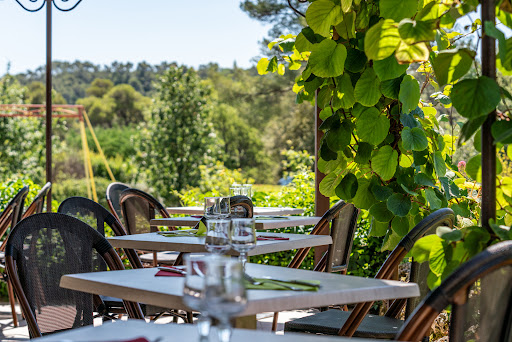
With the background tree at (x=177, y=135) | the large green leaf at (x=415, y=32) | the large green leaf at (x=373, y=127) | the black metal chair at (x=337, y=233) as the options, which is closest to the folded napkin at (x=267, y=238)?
the black metal chair at (x=337, y=233)

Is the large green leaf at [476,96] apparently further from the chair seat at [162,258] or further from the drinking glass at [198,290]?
the chair seat at [162,258]

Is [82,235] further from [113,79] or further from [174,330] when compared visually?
[113,79]

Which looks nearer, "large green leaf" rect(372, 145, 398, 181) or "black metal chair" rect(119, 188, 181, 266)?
"large green leaf" rect(372, 145, 398, 181)

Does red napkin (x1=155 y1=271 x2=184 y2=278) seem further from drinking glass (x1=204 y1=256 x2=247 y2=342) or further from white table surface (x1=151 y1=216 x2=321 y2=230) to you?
white table surface (x1=151 y1=216 x2=321 y2=230)

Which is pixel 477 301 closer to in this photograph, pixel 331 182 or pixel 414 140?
pixel 414 140

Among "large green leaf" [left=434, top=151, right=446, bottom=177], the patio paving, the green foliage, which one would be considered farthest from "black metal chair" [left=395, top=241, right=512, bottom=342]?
the patio paving

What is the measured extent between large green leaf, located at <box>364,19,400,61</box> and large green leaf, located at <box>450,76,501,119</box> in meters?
0.27

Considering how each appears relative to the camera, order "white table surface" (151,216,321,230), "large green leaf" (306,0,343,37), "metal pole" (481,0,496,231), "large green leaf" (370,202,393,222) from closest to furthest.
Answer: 1. "metal pole" (481,0,496,231)
2. "large green leaf" (306,0,343,37)
3. "large green leaf" (370,202,393,222)
4. "white table surface" (151,216,321,230)

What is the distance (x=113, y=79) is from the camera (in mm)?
26312

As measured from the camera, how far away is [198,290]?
100cm

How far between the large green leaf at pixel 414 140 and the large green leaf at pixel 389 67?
0.35 m

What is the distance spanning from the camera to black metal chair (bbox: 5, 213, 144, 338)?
69.7 inches

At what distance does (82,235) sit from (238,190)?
1.90 metres

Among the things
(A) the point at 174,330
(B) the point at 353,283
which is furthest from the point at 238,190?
(A) the point at 174,330
